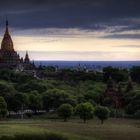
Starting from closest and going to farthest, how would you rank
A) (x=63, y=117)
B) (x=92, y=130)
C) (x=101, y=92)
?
(x=92, y=130) < (x=63, y=117) < (x=101, y=92)

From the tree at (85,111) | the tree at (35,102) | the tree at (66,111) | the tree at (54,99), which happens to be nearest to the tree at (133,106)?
the tree at (54,99)

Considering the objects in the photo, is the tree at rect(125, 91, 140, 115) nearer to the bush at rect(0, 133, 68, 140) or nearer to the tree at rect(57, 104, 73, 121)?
the tree at rect(57, 104, 73, 121)

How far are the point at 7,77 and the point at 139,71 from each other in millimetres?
46521

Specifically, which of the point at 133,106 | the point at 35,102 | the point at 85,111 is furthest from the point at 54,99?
the point at 85,111

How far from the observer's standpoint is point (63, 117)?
305 ft

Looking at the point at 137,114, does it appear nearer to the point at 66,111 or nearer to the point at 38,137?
the point at 66,111

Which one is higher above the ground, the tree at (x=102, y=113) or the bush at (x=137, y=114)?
the tree at (x=102, y=113)

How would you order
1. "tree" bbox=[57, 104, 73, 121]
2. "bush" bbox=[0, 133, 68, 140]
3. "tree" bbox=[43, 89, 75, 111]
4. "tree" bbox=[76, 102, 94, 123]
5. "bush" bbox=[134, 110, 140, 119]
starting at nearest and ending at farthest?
"bush" bbox=[0, 133, 68, 140] < "tree" bbox=[76, 102, 94, 123] < "tree" bbox=[57, 104, 73, 121] < "bush" bbox=[134, 110, 140, 119] < "tree" bbox=[43, 89, 75, 111]

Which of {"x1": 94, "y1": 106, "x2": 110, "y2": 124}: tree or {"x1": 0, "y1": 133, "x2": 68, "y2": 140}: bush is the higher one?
{"x1": 94, "y1": 106, "x2": 110, "y2": 124}: tree

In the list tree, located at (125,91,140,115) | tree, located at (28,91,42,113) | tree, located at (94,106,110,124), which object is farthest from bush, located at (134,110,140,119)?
tree, located at (28,91,42,113)

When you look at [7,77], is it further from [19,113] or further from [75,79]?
[19,113]

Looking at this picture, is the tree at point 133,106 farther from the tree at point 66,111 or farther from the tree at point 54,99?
the tree at point 66,111

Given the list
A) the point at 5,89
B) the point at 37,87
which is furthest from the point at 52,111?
the point at 37,87

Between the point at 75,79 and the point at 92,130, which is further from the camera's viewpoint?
the point at 75,79
